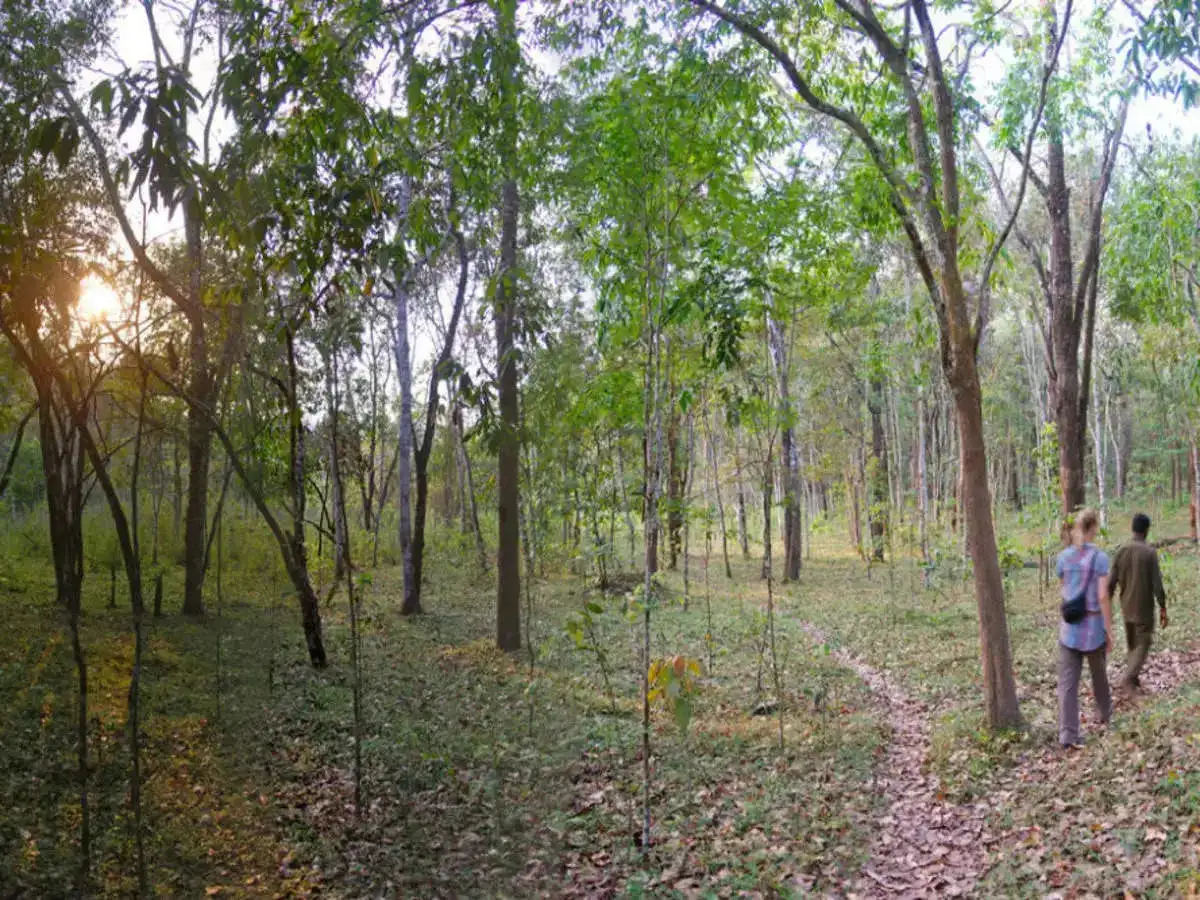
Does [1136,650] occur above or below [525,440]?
below

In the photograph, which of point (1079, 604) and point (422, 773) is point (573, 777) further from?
point (1079, 604)

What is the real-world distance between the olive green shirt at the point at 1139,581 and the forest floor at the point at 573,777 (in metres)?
0.77

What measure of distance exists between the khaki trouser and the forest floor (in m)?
0.21

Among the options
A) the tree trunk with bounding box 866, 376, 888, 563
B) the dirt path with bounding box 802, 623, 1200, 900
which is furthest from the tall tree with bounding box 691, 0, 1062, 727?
the tree trunk with bounding box 866, 376, 888, 563

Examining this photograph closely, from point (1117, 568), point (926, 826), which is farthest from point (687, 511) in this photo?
point (926, 826)

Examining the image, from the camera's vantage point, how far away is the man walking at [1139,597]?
7816 mm

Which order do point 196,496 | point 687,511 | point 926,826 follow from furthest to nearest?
point 687,511
point 196,496
point 926,826

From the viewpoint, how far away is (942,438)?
2769 cm

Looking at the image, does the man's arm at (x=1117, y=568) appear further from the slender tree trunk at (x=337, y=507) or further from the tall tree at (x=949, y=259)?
the slender tree trunk at (x=337, y=507)

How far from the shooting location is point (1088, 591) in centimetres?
685

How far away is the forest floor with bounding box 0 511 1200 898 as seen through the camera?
516cm

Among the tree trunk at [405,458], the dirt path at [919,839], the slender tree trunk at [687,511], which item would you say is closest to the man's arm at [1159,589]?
the dirt path at [919,839]

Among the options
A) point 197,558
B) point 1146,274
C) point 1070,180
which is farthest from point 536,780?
point 1070,180

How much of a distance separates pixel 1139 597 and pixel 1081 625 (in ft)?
5.12
